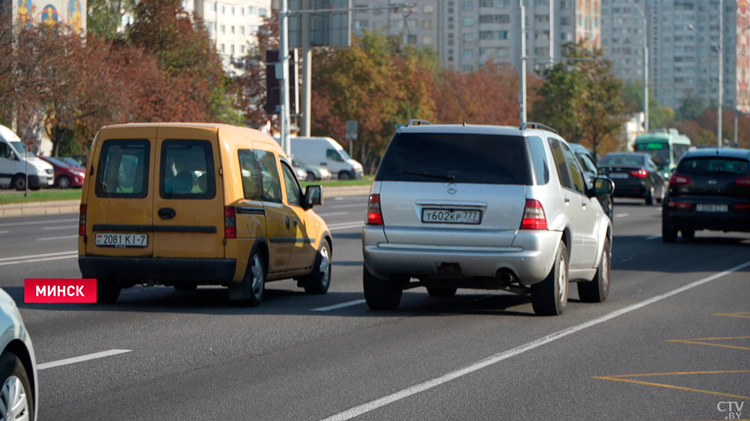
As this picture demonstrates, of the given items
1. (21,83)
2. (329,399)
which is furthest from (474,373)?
(21,83)

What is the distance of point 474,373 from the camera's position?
7629 mm

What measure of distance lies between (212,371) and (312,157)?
54413mm

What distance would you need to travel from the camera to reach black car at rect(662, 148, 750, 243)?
67.2 feet

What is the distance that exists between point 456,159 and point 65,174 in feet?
125

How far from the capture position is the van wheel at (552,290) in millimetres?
10492

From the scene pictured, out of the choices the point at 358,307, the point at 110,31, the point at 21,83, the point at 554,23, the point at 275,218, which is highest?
the point at 554,23

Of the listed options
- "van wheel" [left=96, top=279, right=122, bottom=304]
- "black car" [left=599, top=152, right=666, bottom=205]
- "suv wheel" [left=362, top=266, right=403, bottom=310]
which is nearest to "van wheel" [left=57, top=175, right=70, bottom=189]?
"black car" [left=599, top=152, right=666, bottom=205]

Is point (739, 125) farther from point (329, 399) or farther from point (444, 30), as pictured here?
point (329, 399)

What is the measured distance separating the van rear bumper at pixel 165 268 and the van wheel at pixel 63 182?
3675 cm

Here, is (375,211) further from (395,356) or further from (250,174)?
(395,356)

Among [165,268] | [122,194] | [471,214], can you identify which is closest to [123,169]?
[122,194]

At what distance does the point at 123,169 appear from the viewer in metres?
11.0

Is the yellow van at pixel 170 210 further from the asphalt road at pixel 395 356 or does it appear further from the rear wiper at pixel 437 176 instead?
the rear wiper at pixel 437 176

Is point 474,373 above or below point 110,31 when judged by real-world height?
below
